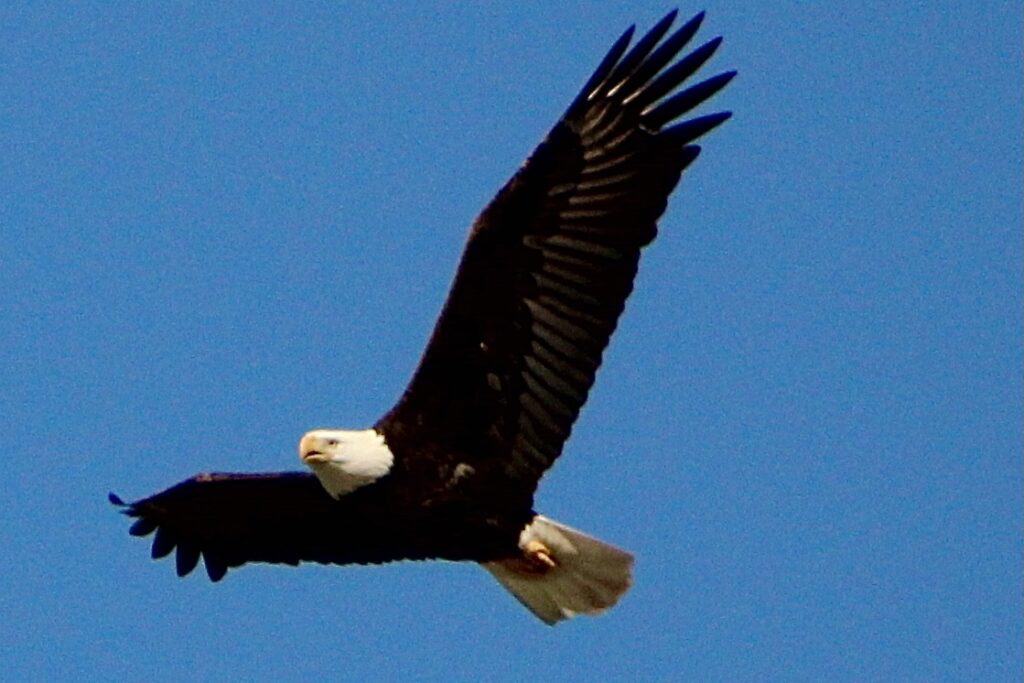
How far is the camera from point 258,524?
1422 centimetres

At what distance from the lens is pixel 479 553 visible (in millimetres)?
13648

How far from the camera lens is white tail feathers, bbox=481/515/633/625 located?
13.9 m

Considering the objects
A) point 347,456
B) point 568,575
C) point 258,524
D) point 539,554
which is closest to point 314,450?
point 347,456

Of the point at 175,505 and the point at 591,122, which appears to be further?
the point at 175,505

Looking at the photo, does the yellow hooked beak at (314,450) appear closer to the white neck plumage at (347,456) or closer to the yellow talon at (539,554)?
the white neck plumage at (347,456)

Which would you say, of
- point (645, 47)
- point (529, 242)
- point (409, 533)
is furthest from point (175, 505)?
point (645, 47)

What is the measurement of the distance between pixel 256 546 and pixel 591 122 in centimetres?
263

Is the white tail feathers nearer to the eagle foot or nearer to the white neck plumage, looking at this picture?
the eagle foot

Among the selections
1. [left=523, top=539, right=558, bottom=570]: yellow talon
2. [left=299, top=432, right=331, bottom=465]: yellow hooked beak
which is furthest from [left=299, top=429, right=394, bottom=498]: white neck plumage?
[left=523, top=539, right=558, bottom=570]: yellow talon

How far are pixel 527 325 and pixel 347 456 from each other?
0.95 m

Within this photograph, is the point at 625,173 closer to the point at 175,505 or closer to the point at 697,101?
the point at 697,101

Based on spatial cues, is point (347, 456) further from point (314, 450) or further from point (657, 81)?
point (657, 81)

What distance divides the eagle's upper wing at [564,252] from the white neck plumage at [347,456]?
9cm

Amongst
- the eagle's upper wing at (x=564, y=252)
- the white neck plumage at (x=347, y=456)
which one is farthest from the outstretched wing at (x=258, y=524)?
the eagle's upper wing at (x=564, y=252)
